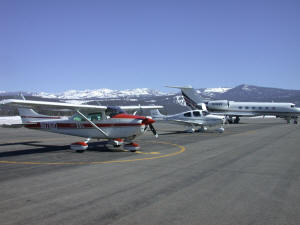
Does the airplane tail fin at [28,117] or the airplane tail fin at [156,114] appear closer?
the airplane tail fin at [28,117]

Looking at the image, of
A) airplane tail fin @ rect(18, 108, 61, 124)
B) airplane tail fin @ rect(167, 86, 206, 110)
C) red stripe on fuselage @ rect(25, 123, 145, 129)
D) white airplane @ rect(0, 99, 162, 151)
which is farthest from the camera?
airplane tail fin @ rect(167, 86, 206, 110)

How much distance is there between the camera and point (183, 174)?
8.74 meters

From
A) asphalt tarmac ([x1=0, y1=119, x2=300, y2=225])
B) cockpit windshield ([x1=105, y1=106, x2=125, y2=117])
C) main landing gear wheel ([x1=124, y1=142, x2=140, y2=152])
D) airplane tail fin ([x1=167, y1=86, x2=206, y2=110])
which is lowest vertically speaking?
asphalt tarmac ([x1=0, y1=119, x2=300, y2=225])

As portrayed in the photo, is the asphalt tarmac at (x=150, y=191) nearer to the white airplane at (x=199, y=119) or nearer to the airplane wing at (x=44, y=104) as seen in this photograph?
the airplane wing at (x=44, y=104)

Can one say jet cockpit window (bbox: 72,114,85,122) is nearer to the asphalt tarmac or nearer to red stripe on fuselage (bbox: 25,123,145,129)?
red stripe on fuselage (bbox: 25,123,145,129)

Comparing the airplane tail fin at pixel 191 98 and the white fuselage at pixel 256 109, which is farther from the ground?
the airplane tail fin at pixel 191 98

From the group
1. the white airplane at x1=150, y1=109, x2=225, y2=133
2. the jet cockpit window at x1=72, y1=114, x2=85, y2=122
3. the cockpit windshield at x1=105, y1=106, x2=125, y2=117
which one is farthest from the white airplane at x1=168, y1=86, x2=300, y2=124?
the jet cockpit window at x1=72, y1=114, x2=85, y2=122

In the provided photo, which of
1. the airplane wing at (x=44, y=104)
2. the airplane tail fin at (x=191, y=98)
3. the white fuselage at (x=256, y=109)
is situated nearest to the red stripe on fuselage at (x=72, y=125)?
the airplane wing at (x=44, y=104)

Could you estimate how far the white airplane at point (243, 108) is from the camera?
169 feet

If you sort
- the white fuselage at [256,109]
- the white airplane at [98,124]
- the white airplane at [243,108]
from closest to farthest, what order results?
1. the white airplane at [98,124]
2. the white fuselage at [256,109]
3. the white airplane at [243,108]

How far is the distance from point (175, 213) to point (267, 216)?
171 centimetres

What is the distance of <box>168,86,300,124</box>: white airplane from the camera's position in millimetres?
51469

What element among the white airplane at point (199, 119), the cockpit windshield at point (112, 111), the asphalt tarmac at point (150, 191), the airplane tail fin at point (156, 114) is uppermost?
the cockpit windshield at point (112, 111)

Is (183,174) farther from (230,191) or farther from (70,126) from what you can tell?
(70,126)
